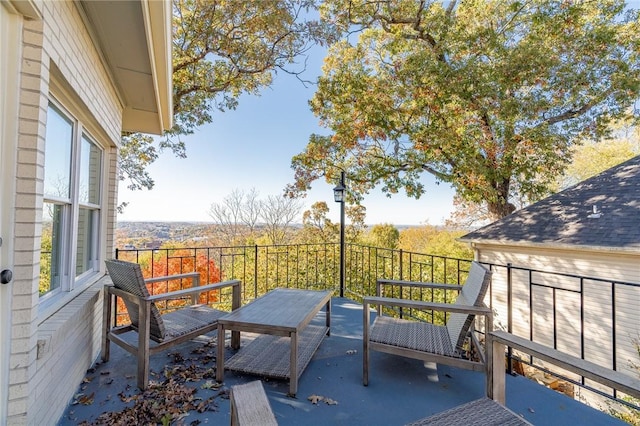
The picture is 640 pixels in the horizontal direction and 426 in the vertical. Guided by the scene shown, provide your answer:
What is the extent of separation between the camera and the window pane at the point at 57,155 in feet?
6.13

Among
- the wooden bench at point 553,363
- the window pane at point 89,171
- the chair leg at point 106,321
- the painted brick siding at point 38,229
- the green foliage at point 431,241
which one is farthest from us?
the green foliage at point 431,241

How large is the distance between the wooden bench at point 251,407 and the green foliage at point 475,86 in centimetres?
729

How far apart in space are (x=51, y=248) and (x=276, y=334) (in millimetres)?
1650

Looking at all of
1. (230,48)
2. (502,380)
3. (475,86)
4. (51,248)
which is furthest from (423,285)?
(475,86)

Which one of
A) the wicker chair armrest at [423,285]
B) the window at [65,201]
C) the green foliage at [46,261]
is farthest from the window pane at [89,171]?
the wicker chair armrest at [423,285]

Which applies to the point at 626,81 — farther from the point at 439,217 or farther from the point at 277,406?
the point at 277,406

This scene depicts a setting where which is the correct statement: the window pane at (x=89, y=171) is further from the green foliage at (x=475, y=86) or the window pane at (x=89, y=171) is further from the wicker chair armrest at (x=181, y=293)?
the green foliage at (x=475, y=86)

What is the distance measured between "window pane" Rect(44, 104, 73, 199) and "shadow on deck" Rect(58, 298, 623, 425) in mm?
1512

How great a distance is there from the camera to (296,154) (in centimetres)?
887

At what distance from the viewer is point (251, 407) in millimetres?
1001

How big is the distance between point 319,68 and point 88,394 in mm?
8389

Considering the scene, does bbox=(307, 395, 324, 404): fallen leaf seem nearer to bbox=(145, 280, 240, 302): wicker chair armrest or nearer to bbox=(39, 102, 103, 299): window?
bbox=(145, 280, 240, 302): wicker chair armrest

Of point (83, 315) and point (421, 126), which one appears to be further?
point (421, 126)

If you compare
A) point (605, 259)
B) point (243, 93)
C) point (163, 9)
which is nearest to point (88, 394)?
point (163, 9)
